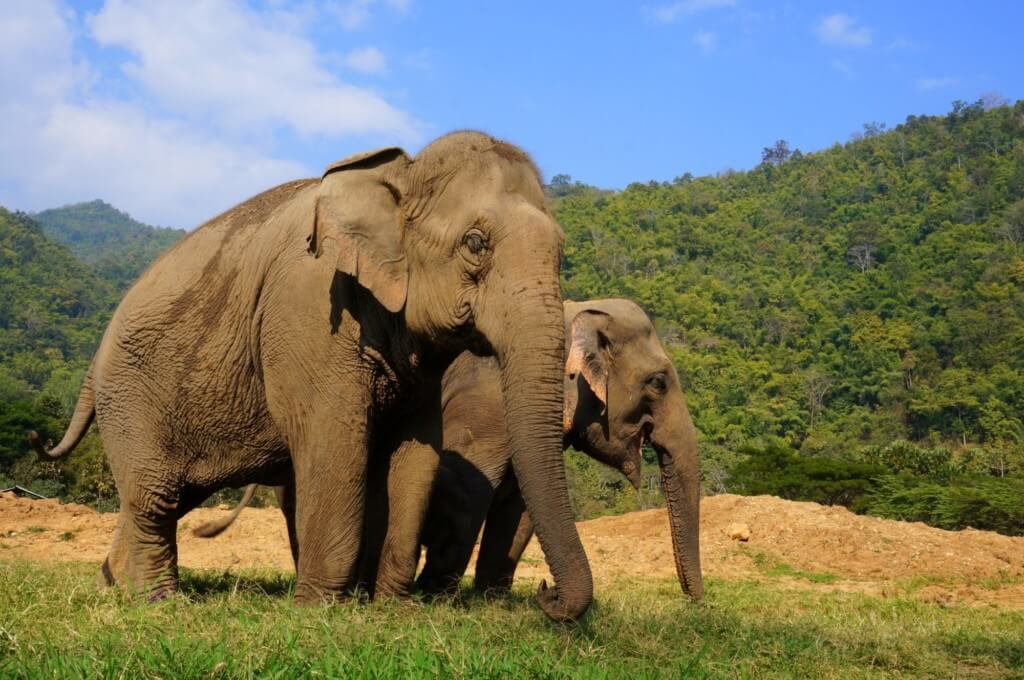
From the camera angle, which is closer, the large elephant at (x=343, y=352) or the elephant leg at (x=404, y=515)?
the large elephant at (x=343, y=352)

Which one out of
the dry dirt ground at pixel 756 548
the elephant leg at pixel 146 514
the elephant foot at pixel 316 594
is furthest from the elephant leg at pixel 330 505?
the dry dirt ground at pixel 756 548

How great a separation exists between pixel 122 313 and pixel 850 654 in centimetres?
419

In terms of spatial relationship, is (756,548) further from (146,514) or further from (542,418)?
(542,418)

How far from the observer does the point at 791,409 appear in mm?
55938

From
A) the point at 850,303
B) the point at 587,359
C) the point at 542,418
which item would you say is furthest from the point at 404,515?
the point at 850,303

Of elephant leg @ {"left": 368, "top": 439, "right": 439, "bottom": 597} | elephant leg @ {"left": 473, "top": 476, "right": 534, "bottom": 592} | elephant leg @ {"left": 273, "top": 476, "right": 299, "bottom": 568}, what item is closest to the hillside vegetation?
elephant leg @ {"left": 473, "top": 476, "right": 534, "bottom": 592}

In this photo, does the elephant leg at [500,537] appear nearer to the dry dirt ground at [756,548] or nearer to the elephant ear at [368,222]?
the elephant ear at [368,222]

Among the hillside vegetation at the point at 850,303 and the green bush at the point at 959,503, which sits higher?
the hillside vegetation at the point at 850,303

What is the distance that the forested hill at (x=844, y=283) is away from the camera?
53.7 m

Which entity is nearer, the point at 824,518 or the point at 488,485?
the point at 488,485

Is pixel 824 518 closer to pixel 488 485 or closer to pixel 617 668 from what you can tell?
pixel 488 485

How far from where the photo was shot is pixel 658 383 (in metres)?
8.81

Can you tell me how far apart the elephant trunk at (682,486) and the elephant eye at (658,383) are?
117 millimetres

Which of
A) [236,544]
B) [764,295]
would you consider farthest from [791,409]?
[236,544]
